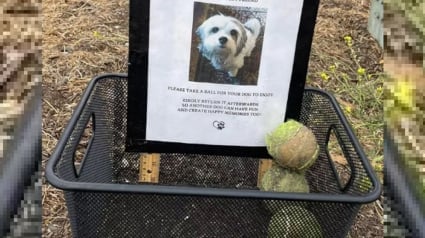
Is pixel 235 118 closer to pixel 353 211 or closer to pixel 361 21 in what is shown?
pixel 353 211

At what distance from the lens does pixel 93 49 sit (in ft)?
8.99

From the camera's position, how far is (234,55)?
1.37 metres

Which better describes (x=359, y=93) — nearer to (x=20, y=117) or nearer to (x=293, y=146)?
(x=293, y=146)

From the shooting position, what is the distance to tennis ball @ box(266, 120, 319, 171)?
53.1 inches

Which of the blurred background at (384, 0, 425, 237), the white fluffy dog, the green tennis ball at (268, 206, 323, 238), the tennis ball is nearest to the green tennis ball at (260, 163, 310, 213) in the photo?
the tennis ball

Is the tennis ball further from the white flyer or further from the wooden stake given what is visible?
the wooden stake

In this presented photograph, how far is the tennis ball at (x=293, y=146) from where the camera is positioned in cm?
135

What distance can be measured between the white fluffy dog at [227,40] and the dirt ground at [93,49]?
842 millimetres

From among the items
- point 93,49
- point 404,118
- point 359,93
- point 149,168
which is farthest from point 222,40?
point 93,49

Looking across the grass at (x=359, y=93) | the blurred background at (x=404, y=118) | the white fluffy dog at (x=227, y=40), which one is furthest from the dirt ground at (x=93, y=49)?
the blurred background at (x=404, y=118)

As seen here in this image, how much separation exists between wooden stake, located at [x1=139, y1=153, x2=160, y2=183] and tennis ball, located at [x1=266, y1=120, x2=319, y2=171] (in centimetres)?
46

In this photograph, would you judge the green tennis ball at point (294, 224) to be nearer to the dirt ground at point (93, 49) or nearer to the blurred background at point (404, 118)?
the blurred background at point (404, 118)

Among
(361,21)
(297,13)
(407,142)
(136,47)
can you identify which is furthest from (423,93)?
(361,21)

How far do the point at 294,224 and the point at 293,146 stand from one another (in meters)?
0.21
